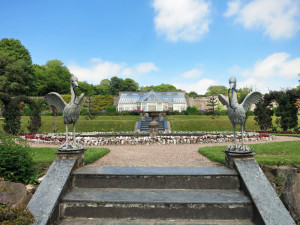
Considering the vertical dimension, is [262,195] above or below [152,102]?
below

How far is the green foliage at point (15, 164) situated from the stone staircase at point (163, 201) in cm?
131

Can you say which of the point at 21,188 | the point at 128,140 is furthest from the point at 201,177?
the point at 128,140

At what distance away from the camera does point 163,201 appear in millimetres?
3445

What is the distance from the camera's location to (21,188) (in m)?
3.81

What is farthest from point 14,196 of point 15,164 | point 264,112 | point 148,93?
point 148,93

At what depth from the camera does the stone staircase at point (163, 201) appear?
343 centimetres

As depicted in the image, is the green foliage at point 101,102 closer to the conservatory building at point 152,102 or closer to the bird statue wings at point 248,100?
the conservatory building at point 152,102

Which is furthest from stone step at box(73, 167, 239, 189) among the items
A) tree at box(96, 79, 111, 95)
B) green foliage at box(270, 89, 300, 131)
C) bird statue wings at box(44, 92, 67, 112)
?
tree at box(96, 79, 111, 95)

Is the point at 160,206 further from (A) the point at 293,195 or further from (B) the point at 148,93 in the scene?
(B) the point at 148,93

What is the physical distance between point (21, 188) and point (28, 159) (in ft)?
3.41

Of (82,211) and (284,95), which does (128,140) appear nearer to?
(82,211)

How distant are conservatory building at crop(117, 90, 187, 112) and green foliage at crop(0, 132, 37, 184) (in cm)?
3786

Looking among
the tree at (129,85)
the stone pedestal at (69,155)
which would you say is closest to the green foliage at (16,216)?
the stone pedestal at (69,155)

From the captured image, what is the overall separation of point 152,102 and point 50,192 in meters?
39.3
